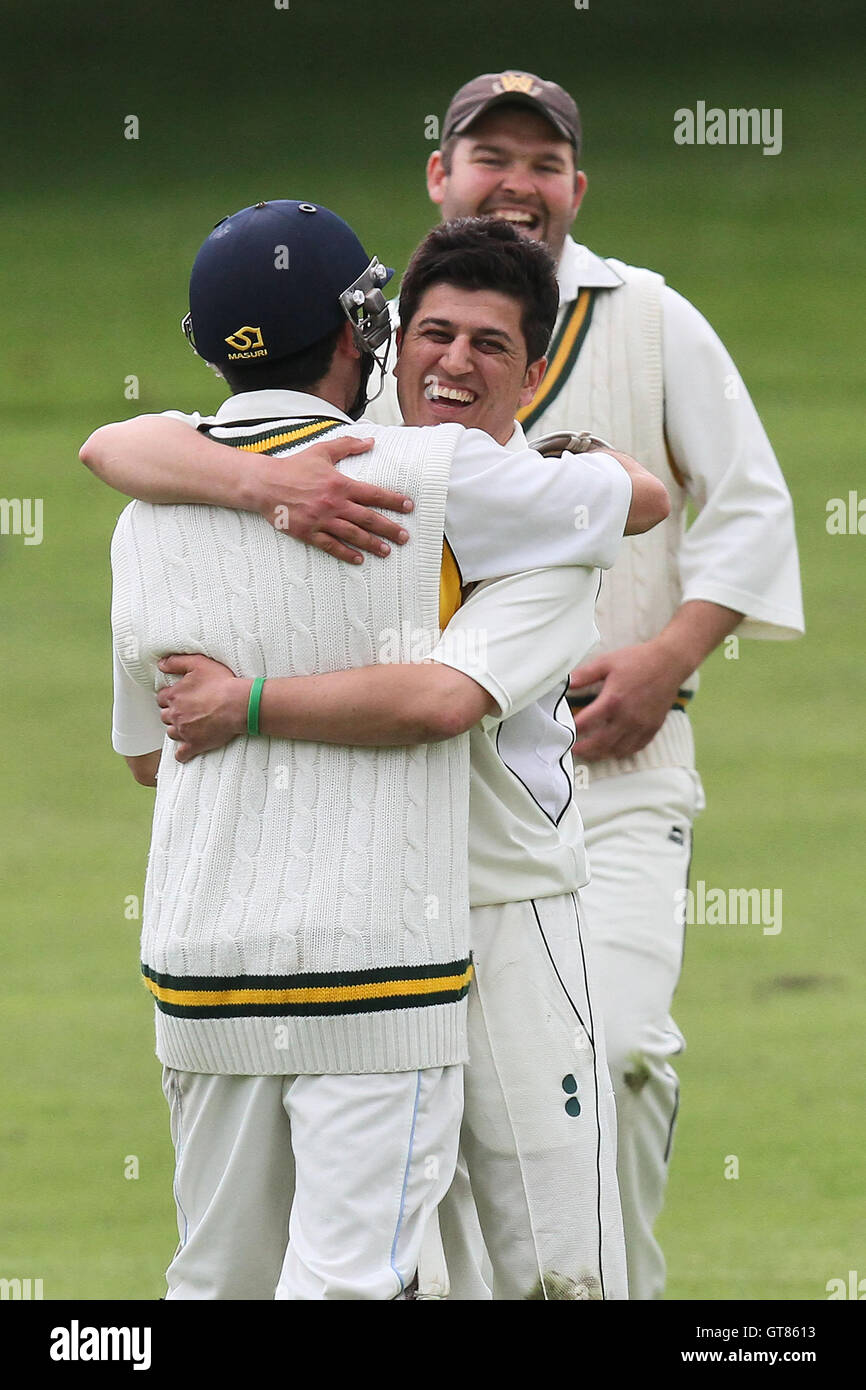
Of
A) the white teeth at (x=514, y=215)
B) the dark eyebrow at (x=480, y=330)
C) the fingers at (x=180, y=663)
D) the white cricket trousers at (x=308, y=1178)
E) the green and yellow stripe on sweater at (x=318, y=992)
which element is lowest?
the white cricket trousers at (x=308, y=1178)

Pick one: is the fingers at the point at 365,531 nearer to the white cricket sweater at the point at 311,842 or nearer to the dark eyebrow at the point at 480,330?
the white cricket sweater at the point at 311,842

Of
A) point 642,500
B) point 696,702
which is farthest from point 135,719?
point 696,702

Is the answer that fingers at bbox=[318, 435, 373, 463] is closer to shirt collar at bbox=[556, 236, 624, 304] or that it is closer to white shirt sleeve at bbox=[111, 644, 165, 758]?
white shirt sleeve at bbox=[111, 644, 165, 758]

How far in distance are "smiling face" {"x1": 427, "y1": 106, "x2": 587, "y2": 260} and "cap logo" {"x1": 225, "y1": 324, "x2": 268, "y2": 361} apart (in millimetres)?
1194

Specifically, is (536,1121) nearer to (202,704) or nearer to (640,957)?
(202,704)

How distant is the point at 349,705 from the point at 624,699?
1.12 m

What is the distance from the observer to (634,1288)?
2805 mm

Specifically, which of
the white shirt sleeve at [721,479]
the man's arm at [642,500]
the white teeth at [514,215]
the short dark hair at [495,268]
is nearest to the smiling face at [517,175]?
the white teeth at [514,215]

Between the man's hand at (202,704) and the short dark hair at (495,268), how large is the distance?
1.85ft

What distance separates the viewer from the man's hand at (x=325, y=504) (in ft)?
6.12

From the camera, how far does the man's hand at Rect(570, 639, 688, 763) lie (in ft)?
9.65
